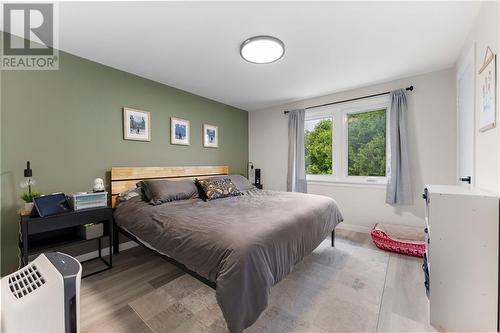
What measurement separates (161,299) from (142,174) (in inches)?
67.9

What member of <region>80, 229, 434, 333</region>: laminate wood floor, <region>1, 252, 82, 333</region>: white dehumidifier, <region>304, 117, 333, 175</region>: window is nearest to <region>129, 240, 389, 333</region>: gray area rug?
<region>80, 229, 434, 333</region>: laminate wood floor

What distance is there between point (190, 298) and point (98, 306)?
0.71 metres

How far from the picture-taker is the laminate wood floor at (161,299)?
4.90 ft

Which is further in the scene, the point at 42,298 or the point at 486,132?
the point at 486,132

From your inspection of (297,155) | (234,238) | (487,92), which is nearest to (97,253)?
(234,238)

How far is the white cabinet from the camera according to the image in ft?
4.41

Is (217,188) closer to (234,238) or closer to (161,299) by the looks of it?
(161,299)

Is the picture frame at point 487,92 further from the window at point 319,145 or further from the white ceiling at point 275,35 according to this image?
the window at point 319,145

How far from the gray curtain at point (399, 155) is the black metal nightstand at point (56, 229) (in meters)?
3.70

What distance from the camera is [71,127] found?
2.41m

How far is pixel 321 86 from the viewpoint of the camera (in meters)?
3.40

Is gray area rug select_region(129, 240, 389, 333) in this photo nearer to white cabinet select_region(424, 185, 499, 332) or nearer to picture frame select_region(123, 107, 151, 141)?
white cabinet select_region(424, 185, 499, 332)

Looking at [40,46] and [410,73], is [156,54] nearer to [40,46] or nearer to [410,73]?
[40,46]

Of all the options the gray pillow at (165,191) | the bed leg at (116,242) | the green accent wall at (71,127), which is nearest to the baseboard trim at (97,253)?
the bed leg at (116,242)
